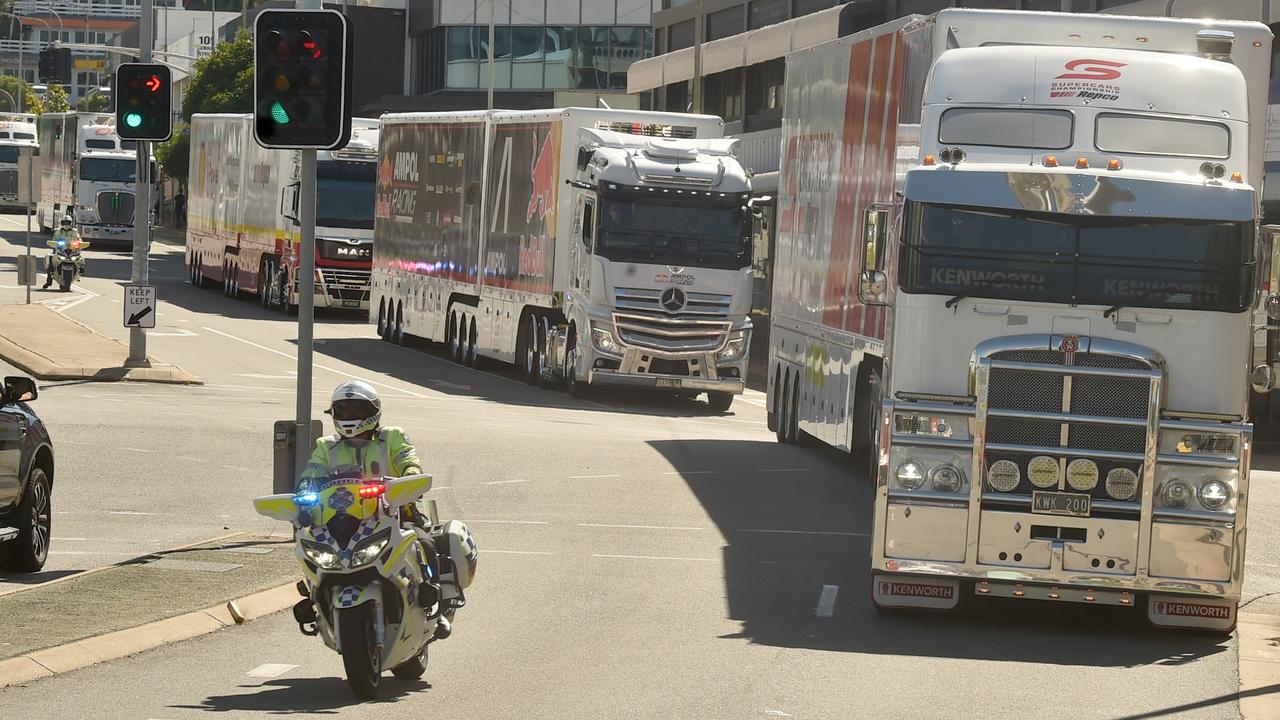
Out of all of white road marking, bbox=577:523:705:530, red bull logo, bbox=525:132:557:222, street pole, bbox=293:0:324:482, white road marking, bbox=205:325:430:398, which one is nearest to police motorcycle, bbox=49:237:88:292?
white road marking, bbox=205:325:430:398

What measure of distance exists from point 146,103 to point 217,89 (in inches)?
2561

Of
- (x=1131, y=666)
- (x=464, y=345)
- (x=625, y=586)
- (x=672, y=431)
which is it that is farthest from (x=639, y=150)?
(x=1131, y=666)

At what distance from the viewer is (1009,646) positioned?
1305 cm

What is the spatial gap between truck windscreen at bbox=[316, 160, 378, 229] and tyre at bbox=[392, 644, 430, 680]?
36.4 m

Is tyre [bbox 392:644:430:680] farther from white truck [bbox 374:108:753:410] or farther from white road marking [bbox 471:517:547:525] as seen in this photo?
white truck [bbox 374:108:753:410]

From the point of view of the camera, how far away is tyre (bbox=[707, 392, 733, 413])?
3301 centimetres

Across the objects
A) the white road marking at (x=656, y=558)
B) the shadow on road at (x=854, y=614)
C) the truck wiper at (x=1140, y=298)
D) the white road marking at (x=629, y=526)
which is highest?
the truck wiper at (x=1140, y=298)

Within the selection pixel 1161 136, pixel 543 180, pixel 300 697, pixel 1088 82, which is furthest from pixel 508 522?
pixel 543 180

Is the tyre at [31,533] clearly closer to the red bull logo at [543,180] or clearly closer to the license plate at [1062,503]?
the license plate at [1062,503]

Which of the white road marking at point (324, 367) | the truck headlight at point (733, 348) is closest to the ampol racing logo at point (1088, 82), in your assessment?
the truck headlight at point (733, 348)

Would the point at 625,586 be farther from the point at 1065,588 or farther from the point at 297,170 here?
the point at 297,170

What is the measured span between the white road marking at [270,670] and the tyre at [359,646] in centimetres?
99

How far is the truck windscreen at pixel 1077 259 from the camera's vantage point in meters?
13.5

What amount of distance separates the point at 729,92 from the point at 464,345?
35.1 meters
